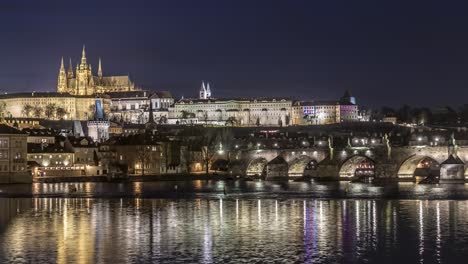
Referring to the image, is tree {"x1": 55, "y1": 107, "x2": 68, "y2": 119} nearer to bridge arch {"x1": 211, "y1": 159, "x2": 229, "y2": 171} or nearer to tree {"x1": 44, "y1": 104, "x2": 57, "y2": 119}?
tree {"x1": 44, "y1": 104, "x2": 57, "y2": 119}

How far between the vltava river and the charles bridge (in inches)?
986

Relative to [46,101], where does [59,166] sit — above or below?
below

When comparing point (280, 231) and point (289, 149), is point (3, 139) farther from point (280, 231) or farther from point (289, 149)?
point (280, 231)

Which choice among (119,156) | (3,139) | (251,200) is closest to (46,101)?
(119,156)

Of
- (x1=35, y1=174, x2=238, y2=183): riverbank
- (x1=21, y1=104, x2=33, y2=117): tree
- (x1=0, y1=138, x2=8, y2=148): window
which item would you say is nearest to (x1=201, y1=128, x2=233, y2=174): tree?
(x1=35, y1=174, x2=238, y2=183): riverbank

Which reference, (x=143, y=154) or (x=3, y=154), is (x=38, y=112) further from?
(x=3, y=154)

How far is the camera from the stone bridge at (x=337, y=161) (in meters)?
73.3

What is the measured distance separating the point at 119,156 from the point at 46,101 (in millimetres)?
109976

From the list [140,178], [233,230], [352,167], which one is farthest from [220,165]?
[233,230]

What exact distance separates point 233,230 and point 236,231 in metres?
0.39

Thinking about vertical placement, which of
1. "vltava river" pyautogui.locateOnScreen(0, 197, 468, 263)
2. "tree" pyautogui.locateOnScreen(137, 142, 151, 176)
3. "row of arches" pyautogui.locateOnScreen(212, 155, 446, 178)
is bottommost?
"vltava river" pyautogui.locateOnScreen(0, 197, 468, 263)

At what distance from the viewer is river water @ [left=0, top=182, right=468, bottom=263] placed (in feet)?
84.9

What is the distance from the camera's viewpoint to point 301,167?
91.1 meters

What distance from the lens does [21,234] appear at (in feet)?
102
